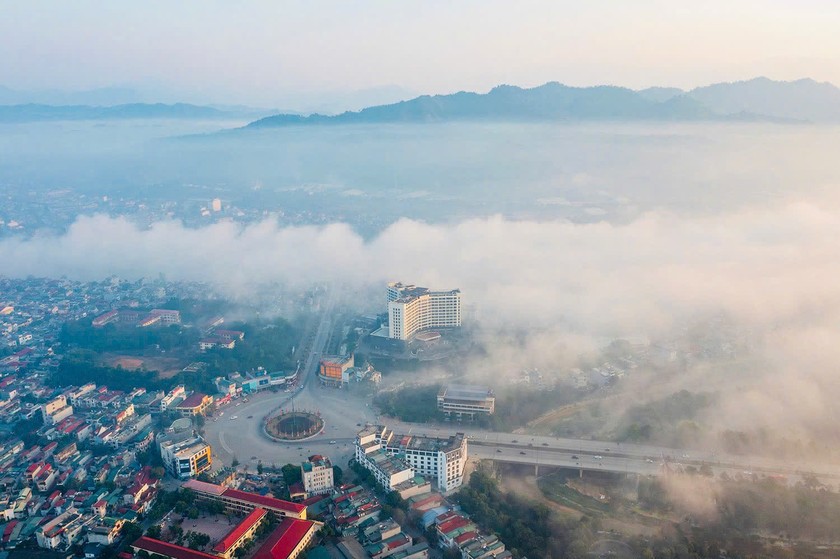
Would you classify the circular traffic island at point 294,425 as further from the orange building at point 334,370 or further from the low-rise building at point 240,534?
the low-rise building at point 240,534

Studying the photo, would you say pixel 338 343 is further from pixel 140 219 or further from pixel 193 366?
pixel 140 219

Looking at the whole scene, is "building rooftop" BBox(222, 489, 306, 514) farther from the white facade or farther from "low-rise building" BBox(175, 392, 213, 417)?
"low-rise building" BBox(175, 392, 213, 417)

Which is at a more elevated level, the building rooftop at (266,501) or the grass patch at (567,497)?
the building rooftop at (266,501)

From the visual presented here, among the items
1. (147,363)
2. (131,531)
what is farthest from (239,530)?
(147,363)

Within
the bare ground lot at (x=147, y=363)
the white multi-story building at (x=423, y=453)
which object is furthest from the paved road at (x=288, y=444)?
the bare ground lot at (x=147, y=363)

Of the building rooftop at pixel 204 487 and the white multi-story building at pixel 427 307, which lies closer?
the building rooftop at pixel 204 487

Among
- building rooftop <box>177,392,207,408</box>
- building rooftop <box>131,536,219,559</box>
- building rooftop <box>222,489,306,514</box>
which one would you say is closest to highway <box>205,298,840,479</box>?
building rooftop <box>177,392,207,408</box>

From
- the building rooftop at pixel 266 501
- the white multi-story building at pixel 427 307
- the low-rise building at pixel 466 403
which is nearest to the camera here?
the building rooftop at pixel 266 501

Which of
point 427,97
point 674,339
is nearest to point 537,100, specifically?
point 427,97
